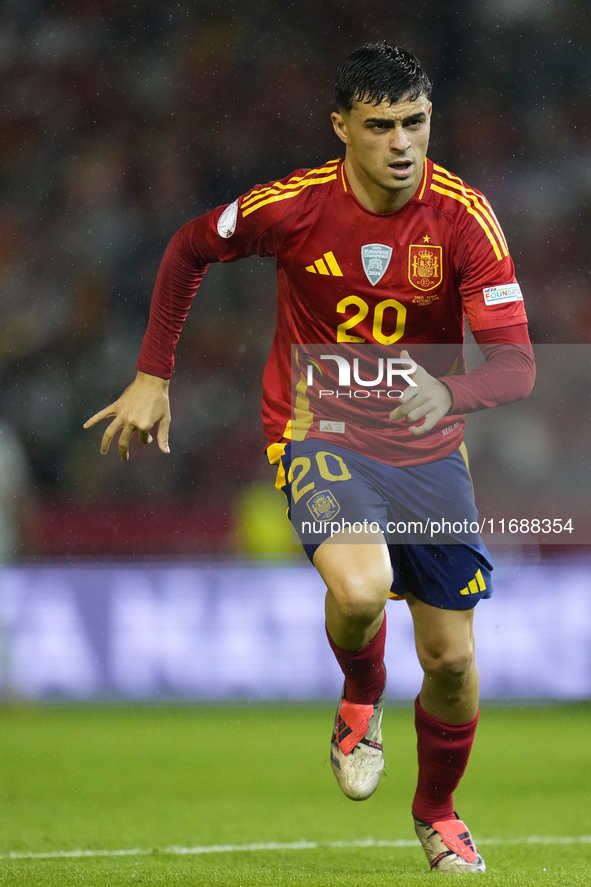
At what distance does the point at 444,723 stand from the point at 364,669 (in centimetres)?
34

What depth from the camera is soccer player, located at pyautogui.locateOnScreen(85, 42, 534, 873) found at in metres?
2.88

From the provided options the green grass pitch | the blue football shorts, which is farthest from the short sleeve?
the green grass pitch

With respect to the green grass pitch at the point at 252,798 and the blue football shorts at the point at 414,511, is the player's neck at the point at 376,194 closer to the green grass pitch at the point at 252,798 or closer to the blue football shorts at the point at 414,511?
the blue football shorts at the point at 414,511

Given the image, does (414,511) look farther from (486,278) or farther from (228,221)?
(228,221)

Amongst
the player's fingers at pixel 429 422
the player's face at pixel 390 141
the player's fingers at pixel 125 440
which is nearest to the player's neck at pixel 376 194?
the player's face at pixel 390 141

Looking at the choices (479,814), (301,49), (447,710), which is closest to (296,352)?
(447,710)

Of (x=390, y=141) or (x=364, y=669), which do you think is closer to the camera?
(x=390, y=141)

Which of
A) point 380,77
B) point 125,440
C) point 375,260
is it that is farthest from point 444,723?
point 380,77

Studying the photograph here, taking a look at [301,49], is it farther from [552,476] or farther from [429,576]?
[429,576]

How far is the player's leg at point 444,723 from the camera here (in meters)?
3.07

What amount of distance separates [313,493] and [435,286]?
67 cm

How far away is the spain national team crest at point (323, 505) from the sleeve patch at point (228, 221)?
82 centimetres

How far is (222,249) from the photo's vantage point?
3172 millimetres

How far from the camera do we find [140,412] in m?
3.15
